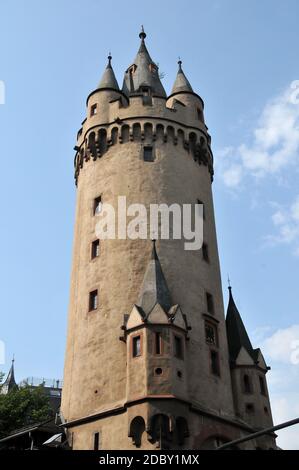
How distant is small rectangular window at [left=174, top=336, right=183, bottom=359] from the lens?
100ft

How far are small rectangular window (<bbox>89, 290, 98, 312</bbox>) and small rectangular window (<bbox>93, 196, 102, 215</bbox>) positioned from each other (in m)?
5.40

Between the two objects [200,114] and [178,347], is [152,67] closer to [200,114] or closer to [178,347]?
[200,114]

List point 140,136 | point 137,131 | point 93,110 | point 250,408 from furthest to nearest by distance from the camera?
point 93,110 → point 137,131 → point 140,136 → point 250,408

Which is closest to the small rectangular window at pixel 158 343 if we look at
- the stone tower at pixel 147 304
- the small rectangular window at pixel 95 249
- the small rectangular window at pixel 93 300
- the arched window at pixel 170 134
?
the stone tower at pixel 147 304

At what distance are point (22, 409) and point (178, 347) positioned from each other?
16360 mm

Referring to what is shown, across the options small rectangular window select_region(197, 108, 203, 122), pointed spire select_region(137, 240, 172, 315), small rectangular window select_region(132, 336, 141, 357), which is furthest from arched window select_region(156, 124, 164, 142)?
small rectangular window select_region(132, 336, 141, 357)

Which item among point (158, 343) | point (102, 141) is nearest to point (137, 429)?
point (158, 343)

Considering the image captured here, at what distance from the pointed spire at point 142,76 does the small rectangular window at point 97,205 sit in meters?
9.95

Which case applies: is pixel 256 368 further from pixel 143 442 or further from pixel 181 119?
pixel 181 119

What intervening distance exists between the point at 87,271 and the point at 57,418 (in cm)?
833

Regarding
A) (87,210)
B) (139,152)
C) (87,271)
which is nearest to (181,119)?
(139,152)

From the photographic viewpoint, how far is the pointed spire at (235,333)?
3744 cm

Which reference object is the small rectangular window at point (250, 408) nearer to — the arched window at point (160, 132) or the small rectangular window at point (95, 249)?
the small rectangular window at point (95, 249)

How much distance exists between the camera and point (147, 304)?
31797mm
